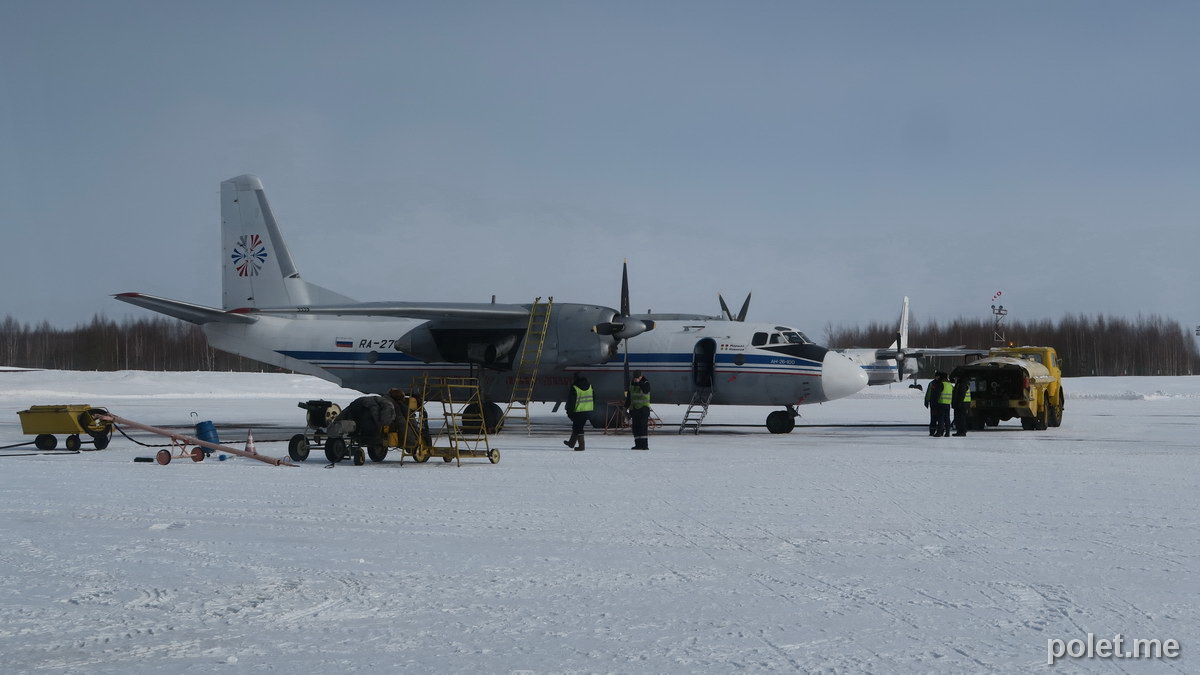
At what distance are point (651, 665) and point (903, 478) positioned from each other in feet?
30.7

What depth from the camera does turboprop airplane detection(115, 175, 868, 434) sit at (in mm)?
23719

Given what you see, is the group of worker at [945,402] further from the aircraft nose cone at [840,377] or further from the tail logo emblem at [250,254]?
the tail logo emblem at [250,254]

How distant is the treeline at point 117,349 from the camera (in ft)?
316

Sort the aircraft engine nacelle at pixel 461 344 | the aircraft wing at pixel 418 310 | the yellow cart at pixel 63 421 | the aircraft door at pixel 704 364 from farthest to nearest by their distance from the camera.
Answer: the aircraft engine nacelle at pixel 461 344, the aircraft door at pixel 704 364, the aircraft wing at pixel 418 310, the yellow cart at pixel 63 421

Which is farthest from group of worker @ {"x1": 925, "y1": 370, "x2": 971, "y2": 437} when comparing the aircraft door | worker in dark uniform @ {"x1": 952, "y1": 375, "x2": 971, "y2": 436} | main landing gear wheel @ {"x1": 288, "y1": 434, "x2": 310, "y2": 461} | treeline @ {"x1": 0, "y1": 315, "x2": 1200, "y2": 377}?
treeline @ {"x1": 0, "y1": 315, "x2": 1200, "y2": 377}

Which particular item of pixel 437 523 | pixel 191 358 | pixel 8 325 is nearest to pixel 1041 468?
pixel 437 523

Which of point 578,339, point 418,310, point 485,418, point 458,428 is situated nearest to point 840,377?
point 578,339

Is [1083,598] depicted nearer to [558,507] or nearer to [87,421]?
[558,507]

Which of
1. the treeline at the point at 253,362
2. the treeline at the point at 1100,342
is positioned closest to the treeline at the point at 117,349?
the treeline at the point at 253,362

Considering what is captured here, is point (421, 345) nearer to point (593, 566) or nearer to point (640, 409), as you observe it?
point (640, 409)

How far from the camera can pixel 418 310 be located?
75.4 feet

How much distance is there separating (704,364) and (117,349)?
297ft

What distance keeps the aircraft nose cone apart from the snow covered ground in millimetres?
8088

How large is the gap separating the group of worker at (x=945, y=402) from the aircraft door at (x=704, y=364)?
5.13 metres
